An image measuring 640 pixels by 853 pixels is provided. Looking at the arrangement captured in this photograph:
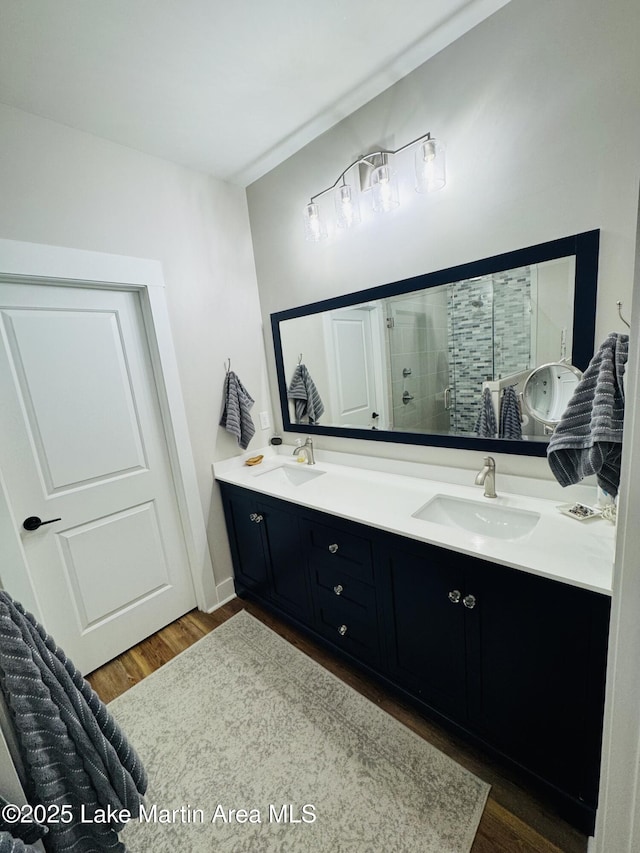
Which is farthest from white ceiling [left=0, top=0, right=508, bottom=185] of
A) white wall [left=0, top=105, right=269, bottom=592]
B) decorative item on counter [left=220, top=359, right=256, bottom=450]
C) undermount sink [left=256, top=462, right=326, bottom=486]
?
undermount sink [left=256, top=462, right=326, bottom=486]

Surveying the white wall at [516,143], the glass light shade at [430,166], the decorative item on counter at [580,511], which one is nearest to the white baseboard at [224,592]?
the white wall at [516,143]

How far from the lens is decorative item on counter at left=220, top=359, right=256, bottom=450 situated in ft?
7.29

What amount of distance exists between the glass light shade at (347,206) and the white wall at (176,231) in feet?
2.55

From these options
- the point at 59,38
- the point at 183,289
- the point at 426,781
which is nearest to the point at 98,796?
the point at 426,781

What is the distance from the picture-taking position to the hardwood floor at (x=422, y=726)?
1.10 m

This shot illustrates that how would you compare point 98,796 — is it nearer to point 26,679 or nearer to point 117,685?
point 26,679

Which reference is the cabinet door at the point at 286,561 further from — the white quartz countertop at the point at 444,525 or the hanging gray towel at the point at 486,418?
the hanging gray towel at the point at 486,418

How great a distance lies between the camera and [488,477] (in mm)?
1493

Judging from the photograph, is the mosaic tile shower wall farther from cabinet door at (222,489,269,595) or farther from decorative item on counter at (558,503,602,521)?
cabinet door at (222,489,269,595)

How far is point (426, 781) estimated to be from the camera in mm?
1269

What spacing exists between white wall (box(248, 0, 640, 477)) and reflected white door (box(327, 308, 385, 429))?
0.21 metres

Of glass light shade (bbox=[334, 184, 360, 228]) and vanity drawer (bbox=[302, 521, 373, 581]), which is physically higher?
glass light shade (bbox=[334, 184, 360, 228])

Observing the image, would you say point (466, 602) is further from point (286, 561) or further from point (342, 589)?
point (286, 561)

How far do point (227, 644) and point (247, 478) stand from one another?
0.93 m
